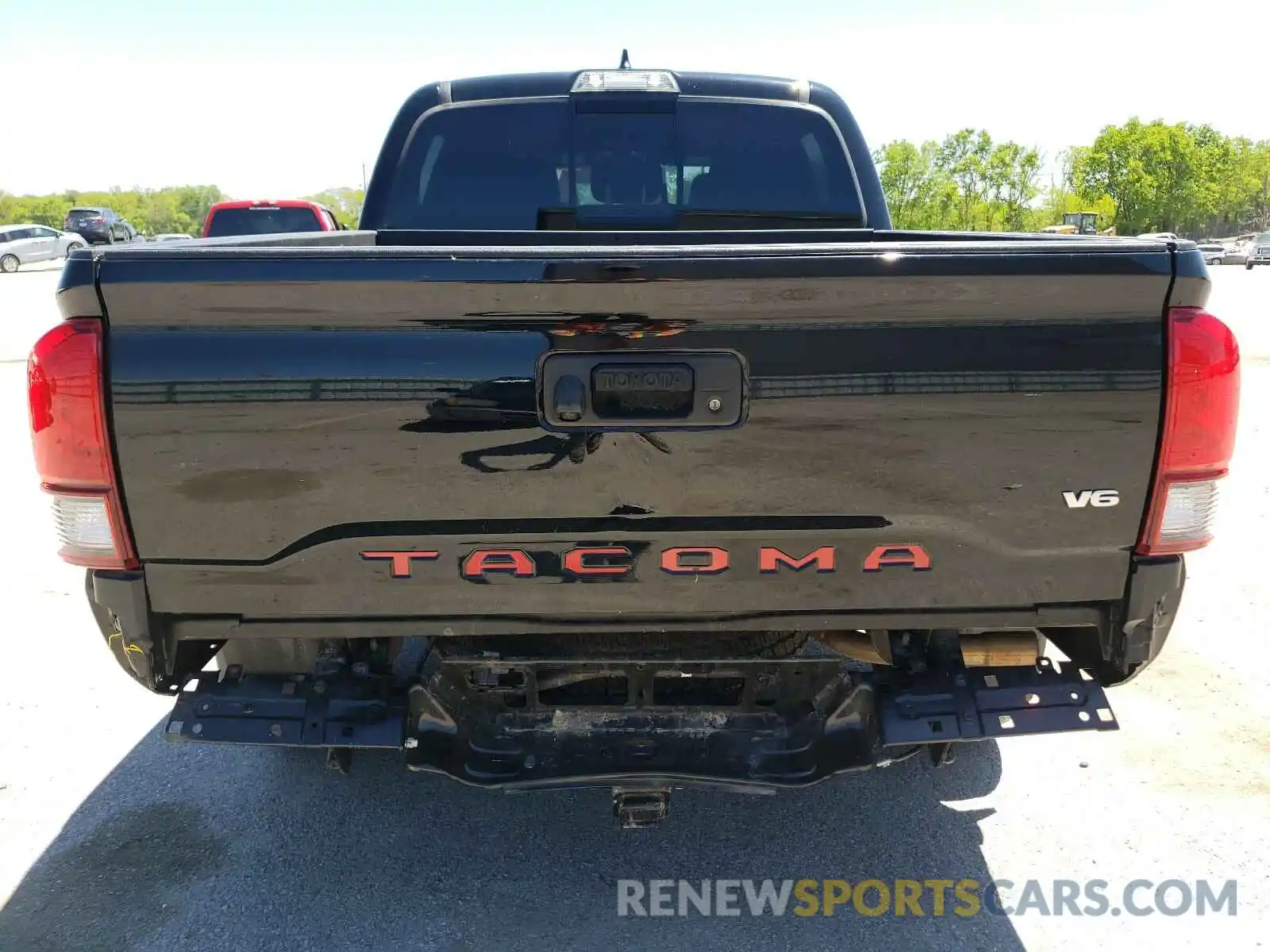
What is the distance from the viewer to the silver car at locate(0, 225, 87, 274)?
108ft

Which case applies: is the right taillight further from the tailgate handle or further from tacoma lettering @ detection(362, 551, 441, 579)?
tacoma lettering @ detection(362, 551, 441, 579)

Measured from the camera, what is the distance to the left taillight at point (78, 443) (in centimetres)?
194

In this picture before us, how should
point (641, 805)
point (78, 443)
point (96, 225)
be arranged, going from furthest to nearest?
1. point (96, 225)
2. point (641, 805)
3. point (78, 443)

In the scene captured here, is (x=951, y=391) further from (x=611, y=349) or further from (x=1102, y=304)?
(x=611, y=349)

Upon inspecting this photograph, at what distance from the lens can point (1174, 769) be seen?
329 cm

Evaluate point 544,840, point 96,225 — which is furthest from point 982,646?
point 96,225

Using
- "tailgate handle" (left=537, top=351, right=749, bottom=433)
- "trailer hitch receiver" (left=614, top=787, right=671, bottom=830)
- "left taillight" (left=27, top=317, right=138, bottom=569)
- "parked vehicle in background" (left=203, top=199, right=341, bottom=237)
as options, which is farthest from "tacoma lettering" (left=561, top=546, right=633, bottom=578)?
"parked vehicle in background" (left=203, top=199, right=341, bottom=237)

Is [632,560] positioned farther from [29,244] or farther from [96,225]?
[96,225]

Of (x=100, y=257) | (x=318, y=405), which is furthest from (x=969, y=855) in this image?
(x=100, y=257)

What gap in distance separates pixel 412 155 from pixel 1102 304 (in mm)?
3000

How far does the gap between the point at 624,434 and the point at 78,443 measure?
44.6 inches

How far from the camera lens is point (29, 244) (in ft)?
110

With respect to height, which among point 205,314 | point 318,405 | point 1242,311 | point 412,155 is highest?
point 412,155

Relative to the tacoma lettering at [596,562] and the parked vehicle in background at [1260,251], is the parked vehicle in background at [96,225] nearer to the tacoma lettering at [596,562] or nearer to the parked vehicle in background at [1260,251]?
the tacoma lettering at [596,562]
